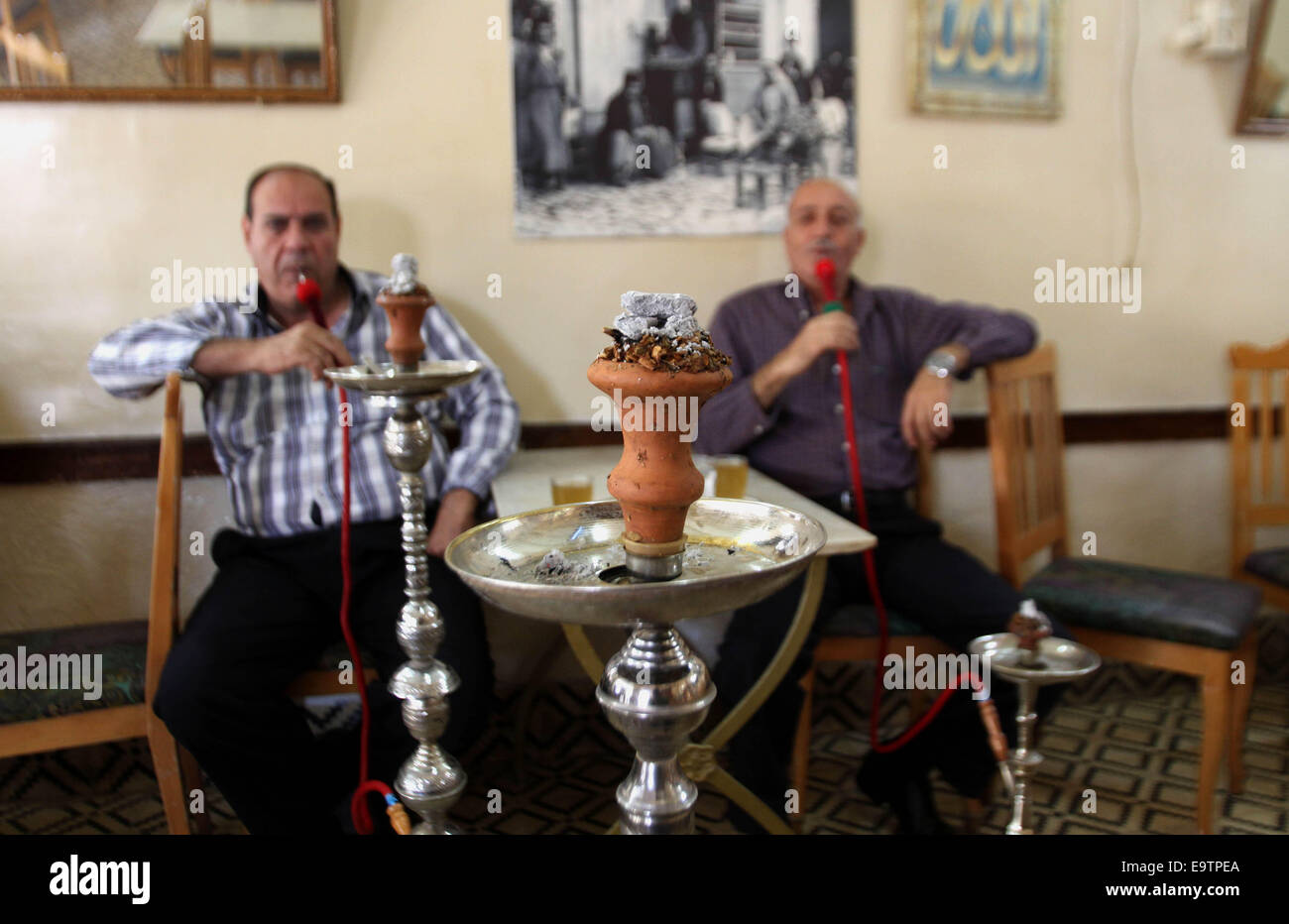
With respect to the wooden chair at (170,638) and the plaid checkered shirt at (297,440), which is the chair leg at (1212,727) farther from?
the wooden chair at (170,638)

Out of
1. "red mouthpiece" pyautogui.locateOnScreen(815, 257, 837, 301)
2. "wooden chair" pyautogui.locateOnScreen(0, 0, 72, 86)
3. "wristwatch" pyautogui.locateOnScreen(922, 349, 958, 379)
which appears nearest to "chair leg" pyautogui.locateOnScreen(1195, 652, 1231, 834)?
"wristwatch" pyautogui.locateOnScreen(922, 349, 958, 379)

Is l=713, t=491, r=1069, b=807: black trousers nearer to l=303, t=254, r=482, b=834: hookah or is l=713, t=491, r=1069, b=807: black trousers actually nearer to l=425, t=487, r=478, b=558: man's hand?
l=425, t=487, r=478, b=558: man's hand

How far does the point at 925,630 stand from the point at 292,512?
4.64 ft

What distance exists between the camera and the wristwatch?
2260 millimetres

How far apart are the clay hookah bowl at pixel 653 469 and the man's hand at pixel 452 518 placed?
1245mm

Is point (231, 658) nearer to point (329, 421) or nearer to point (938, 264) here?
point (329, 421)

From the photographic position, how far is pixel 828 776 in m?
2.44

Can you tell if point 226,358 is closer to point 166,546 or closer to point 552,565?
point 166,546

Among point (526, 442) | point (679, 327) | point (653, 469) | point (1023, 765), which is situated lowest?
point (1023, 765)

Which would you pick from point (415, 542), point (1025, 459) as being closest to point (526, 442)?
point (1025, 459)

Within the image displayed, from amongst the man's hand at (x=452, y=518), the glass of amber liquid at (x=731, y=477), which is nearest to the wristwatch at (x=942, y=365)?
the glass of amber liquid at (x=731, y=477)

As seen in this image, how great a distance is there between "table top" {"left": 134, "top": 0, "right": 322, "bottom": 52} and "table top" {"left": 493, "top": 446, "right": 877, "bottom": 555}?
3.73ft

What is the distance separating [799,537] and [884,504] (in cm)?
159

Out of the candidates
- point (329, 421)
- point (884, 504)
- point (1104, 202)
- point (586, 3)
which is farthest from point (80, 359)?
point (1104, 202)
